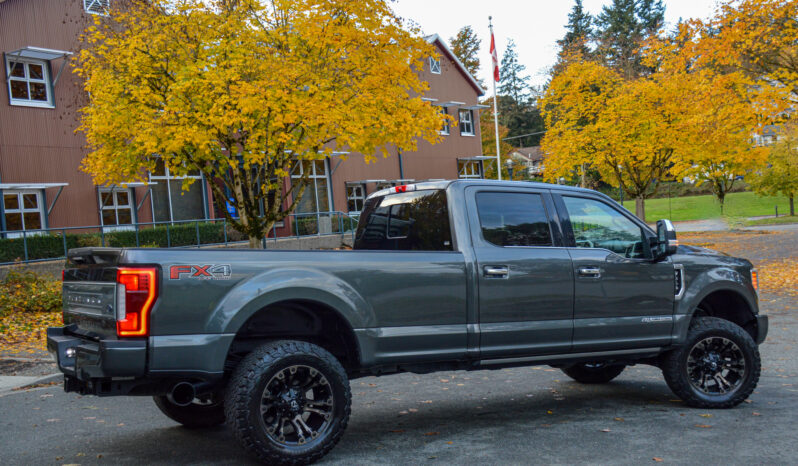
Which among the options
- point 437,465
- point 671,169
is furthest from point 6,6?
point 671,169

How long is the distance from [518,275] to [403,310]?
103 centimetres

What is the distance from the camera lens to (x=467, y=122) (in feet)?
126

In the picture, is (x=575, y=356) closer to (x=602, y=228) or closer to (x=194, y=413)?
(x=602, y=228)

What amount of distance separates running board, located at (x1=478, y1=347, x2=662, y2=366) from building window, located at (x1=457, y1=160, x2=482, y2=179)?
31120mm

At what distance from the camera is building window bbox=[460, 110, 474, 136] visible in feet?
124

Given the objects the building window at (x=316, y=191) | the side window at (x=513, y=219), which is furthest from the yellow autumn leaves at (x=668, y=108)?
the side window at (x=513, y=219)

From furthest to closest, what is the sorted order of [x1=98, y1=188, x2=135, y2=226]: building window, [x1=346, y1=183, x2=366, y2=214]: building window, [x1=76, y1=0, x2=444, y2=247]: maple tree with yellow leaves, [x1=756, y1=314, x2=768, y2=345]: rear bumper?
[x1=346, y1=183, x2=366, y2=214]: building window < [x1=98, y1=188, x2=135, y2=226]: building window < [x1=76, y1=0, x2=444, y2=247]: maple tree with yellow leaves < [x1=756, y1=314, x2=768, y2=345]: rear bumper

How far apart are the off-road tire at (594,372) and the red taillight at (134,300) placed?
15.6 feet

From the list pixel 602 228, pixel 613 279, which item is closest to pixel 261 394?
pixel 613 279

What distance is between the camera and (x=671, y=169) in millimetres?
27750

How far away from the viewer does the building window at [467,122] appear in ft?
124

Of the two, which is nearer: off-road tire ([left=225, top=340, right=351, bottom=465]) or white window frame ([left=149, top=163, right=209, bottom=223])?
off-road tire ([left=225, top=340, right=351, bottom=465])

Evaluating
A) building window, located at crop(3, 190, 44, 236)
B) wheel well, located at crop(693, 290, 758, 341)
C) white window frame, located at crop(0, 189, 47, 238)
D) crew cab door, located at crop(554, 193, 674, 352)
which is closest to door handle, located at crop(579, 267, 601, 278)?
crew cab door, located at crop(554, 193, 674, 352)

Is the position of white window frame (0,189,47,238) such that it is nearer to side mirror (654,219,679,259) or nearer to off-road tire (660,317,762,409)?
side mirror (654,219,679,259)
